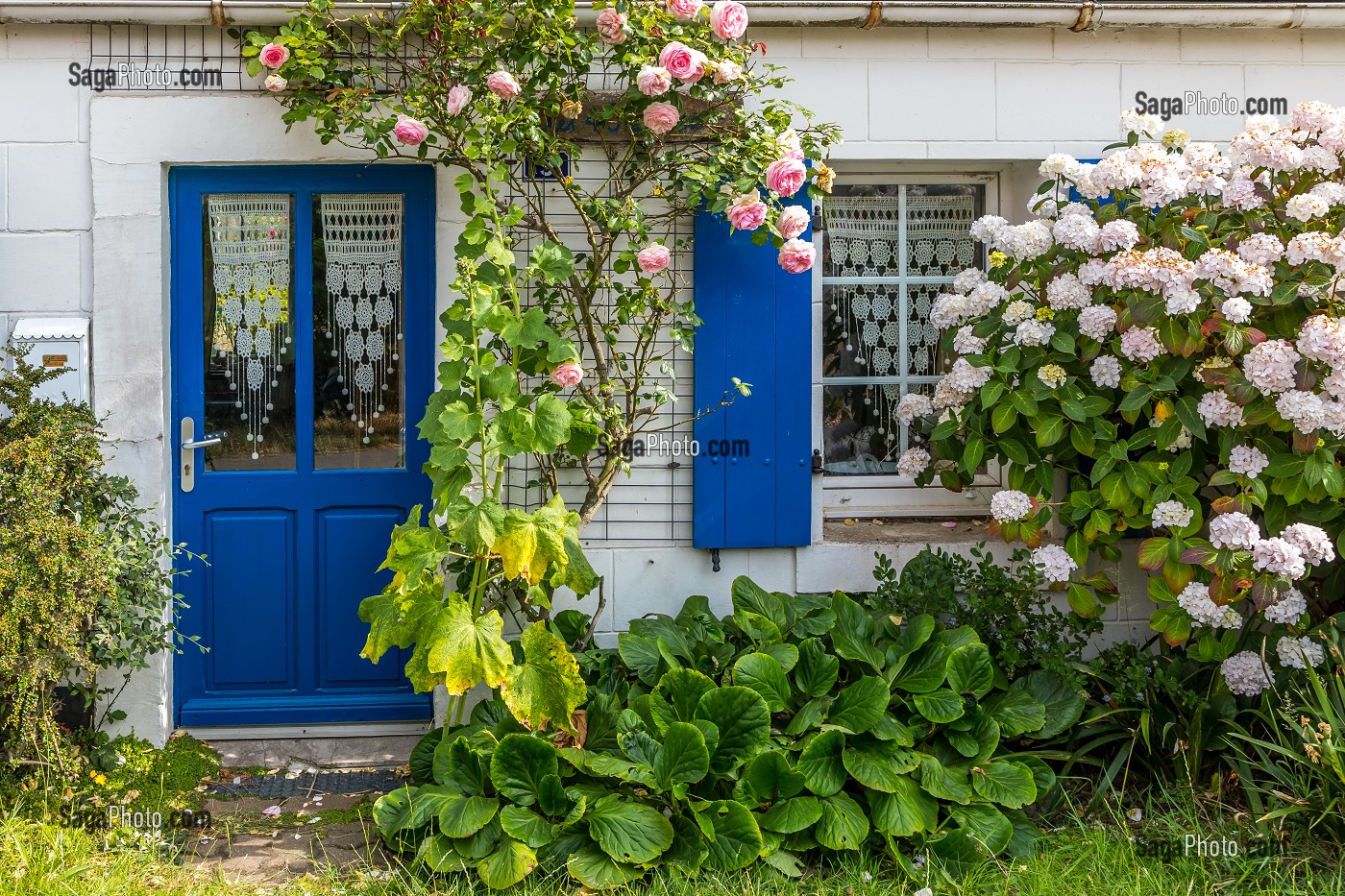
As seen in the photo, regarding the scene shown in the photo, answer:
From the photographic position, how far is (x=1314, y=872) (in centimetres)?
337

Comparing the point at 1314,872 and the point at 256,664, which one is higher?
the point at 256,664

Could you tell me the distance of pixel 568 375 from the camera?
3.87 meters

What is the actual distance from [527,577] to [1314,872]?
2.53m

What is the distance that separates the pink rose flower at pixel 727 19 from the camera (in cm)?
395

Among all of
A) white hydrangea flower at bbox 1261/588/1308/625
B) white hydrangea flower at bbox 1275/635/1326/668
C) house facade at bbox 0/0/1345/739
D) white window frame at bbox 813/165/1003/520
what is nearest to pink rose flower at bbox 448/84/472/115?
house facade at bbox 0/0/1345/739

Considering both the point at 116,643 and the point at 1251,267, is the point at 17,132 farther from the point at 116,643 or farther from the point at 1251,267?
the point at 1251,267

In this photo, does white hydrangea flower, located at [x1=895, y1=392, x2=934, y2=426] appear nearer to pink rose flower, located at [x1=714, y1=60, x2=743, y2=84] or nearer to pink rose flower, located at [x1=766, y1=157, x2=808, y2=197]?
pink rose flower, located at [x1=766, y1=157, x2=808, y2=197]

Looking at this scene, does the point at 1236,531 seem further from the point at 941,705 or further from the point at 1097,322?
the point at 941,705

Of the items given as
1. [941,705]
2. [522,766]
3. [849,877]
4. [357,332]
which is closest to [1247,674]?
[941,705]

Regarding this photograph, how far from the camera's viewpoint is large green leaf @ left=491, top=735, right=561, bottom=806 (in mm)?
3512

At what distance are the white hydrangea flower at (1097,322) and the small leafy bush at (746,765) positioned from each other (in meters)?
1.14

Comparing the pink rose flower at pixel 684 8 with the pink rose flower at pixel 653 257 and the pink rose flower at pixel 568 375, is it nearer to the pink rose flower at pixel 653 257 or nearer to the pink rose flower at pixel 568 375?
the pink rose flower at pixel 653 257

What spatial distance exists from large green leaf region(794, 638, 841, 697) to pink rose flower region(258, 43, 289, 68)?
277 centimetres

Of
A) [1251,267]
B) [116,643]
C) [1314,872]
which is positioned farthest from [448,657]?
[1251,267]
